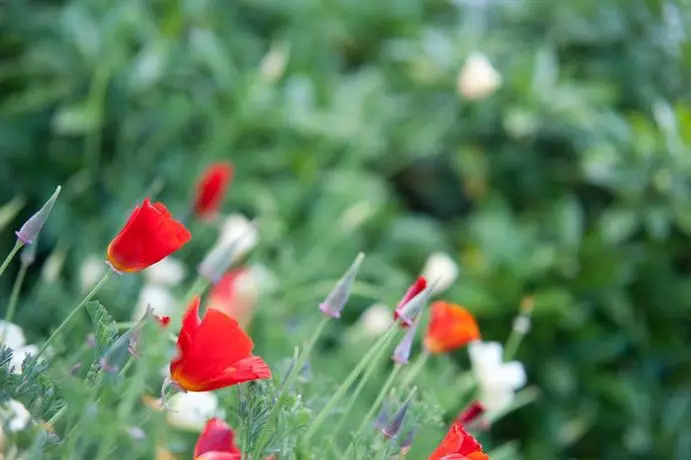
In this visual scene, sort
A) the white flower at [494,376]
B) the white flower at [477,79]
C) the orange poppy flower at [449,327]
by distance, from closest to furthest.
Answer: the orange poppy flower at [449,327] → the white flower at [494,376] → the white flower at [477,79]

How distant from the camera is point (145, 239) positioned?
61cm

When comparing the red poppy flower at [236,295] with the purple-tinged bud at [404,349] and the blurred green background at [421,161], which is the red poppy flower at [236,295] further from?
the purple-tinged bud at [404,349]

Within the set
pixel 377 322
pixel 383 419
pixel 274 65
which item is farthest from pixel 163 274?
pixel 383 419

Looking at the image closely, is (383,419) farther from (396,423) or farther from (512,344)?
(512,344)

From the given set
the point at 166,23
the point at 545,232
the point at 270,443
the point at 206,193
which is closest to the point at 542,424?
the point at 545,232

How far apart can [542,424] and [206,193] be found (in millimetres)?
819

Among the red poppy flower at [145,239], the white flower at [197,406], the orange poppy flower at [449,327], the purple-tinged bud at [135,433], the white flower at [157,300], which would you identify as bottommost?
the white flower at [157,300]

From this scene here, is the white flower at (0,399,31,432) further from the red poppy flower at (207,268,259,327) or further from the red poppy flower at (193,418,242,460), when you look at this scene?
the red poppy flower at (207,268,259,327)

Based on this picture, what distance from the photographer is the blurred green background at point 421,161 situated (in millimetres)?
1598

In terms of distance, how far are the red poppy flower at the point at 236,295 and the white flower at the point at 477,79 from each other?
0.68 m

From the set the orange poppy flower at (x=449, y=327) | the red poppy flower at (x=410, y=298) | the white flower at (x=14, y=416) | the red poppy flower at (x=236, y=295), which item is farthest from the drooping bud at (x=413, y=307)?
the red poppy flower at (x=236, y=295)

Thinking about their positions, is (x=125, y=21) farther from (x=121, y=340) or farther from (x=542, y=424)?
(x=121, y=340)

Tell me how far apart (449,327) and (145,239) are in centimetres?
29

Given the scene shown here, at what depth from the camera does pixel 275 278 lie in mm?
1455
